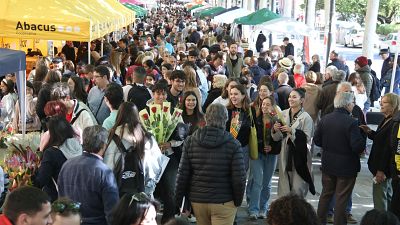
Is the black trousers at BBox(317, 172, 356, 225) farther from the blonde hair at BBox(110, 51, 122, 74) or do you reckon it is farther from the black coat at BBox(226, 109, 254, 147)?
the blonde hair at BBox(110, 51, 122, 74)

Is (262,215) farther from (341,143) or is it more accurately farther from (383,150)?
(383,150)

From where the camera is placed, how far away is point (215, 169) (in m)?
6.17

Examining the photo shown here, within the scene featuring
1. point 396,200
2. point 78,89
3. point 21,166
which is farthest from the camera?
point 78,89

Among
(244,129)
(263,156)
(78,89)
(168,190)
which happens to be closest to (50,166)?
(168,190)

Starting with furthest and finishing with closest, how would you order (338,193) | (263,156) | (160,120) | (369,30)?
(369,30), (263,156), (338,193), (160,120)

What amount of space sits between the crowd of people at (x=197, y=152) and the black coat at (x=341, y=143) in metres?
0.01

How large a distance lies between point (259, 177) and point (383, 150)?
1.63 metres

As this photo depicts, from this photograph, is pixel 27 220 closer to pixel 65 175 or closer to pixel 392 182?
pixel 65 175

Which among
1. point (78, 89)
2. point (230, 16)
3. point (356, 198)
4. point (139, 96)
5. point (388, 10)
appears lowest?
point (356, 198)

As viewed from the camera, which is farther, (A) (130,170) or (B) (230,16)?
(B) (230,16)

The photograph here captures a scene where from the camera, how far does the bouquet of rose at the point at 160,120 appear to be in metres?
7.59

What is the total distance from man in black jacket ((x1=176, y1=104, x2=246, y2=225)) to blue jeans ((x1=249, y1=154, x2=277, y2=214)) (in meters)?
2.24

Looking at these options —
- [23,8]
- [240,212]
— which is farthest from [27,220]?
[23,8]

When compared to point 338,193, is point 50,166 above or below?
above
